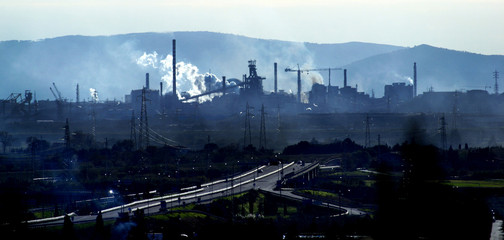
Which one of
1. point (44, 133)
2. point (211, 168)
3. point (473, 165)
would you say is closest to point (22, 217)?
point (211, 168)

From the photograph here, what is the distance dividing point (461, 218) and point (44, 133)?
72959 mm

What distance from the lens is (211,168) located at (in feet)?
167

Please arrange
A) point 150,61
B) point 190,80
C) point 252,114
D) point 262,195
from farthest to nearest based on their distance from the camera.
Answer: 1. point 150,61
2. point 190,80
3. point 252,114
4. point 262,195

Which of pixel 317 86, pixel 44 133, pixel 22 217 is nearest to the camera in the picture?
pixel 22 217

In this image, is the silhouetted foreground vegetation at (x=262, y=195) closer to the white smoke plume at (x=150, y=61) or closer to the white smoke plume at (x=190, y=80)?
the white smoke plume at (x=190, y=80)

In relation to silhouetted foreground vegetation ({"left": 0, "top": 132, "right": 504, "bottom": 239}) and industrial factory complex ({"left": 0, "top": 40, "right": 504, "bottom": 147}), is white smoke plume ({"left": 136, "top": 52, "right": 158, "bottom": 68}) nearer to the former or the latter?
industrial factory complex ({"left": 0, "top": 40, "right": 504, "bottom": 147})

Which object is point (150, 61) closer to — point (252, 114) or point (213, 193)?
point (252, 114)

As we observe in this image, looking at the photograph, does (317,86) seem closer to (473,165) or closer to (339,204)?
(473,165)

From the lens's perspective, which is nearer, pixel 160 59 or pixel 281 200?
pixel 281 200

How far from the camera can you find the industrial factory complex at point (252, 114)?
90.8 m

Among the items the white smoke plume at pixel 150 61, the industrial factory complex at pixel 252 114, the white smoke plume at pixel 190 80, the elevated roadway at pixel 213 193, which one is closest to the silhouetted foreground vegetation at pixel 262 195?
the elevated roadway at pixel 213 193

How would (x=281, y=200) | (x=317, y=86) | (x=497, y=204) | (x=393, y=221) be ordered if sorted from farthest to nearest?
(x=317, y=86) < (x=281, y=200) < (x=497, y=204) < (x=393, y=221)

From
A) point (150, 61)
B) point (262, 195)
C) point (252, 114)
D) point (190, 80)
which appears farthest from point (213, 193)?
point (150, 61)

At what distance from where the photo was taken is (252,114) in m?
101
